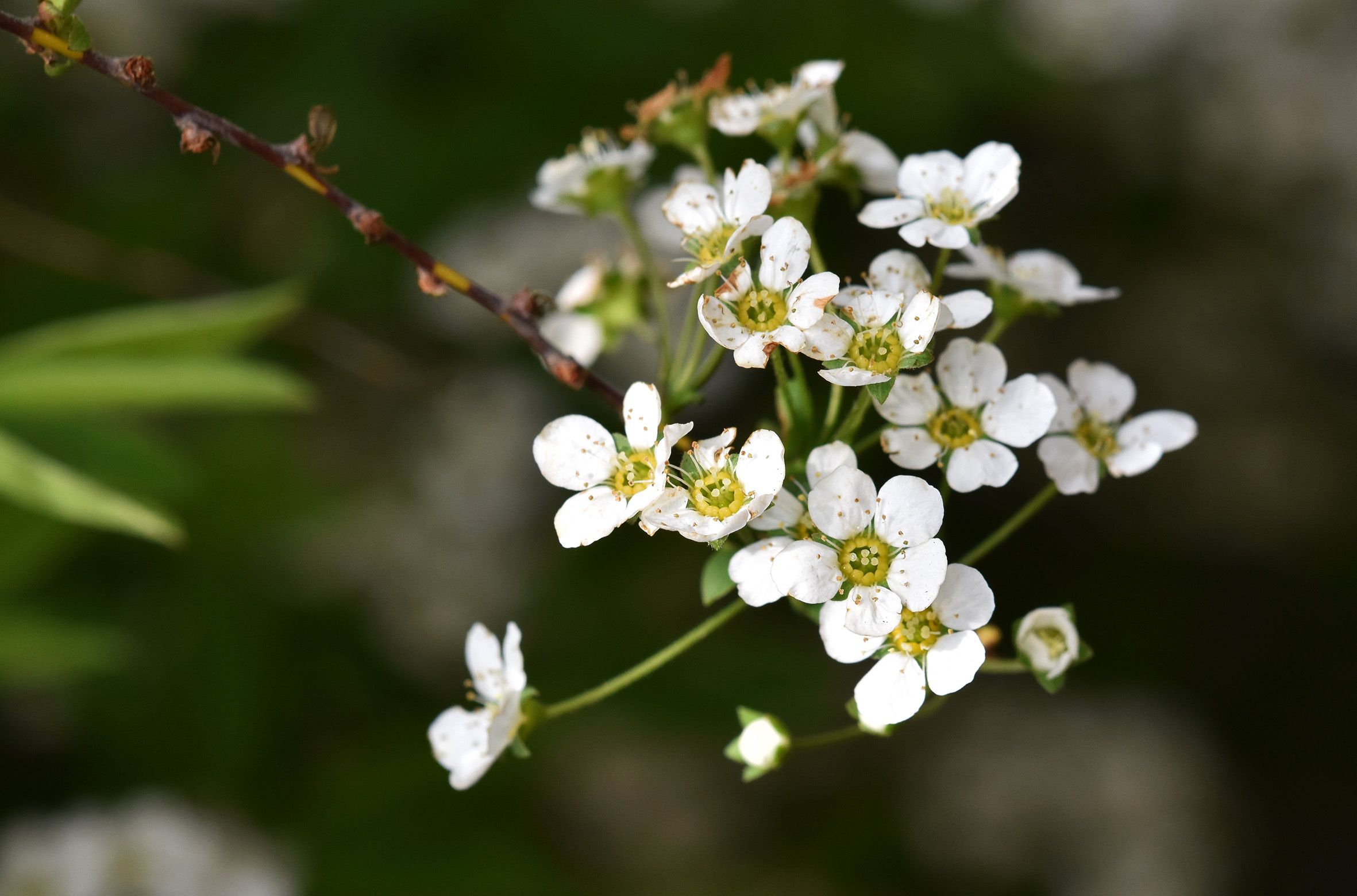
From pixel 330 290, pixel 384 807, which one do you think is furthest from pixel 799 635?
pixel 330 290

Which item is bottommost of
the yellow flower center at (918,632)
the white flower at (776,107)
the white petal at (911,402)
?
the yellow flower center at (918,632)

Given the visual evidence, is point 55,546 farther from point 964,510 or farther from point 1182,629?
point 1182,629

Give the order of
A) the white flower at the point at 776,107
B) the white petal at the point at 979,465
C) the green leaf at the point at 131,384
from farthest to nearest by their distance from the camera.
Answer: the green leaf at the point at 131,384 < the white flower at the point at 776,107 < the white petal at the point at 979,465

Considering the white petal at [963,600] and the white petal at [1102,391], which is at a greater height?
the white petal at [1102,391]

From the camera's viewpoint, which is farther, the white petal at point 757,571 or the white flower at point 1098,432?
the white flower at point 1098,432

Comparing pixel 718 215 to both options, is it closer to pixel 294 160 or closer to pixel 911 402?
pixel 911 402

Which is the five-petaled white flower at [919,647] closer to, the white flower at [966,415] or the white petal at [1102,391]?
the white flower at [966,415]

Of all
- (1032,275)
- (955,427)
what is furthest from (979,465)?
(1032,275)

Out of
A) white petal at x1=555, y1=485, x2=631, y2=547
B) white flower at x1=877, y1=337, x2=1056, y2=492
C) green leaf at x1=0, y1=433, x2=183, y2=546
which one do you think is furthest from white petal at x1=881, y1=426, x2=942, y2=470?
green leaf at x1=0, y1=433, x2=183, y2=546

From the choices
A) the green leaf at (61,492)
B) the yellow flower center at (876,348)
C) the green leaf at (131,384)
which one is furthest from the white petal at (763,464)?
the green leaf at (131,384)
